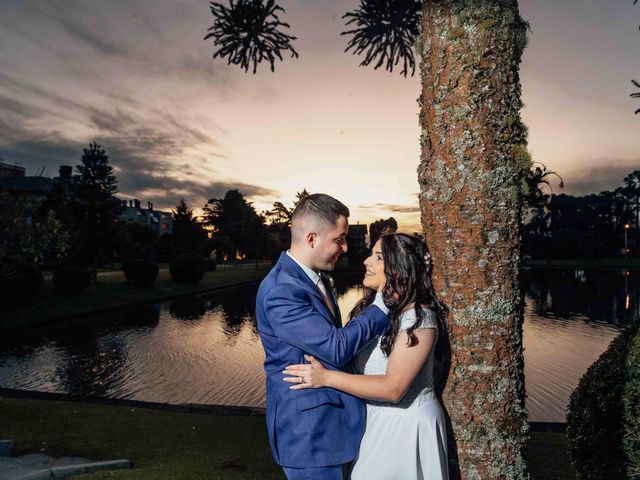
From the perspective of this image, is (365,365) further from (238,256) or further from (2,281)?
(238,256)

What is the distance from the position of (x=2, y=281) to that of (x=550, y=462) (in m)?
23.3

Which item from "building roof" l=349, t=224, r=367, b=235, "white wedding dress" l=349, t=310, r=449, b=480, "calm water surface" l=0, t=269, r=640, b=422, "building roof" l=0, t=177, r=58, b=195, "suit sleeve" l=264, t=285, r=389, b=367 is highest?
"building roof" l=0, t=177, r=58, b=195

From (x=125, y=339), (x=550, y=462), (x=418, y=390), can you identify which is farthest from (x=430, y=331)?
(x=125, y=339)

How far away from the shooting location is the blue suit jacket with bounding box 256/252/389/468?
2477 mm

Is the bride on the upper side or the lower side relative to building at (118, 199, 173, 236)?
lower

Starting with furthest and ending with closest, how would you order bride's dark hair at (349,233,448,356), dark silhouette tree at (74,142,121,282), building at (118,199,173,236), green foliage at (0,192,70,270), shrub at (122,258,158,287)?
building at (118,199,173,236) → dark silhouette tree at (74,142,121,282) → shrub at (122,258,158,287) → green foliage at (0,192,70,270) → bride's dark hair at (349,233,448,356)

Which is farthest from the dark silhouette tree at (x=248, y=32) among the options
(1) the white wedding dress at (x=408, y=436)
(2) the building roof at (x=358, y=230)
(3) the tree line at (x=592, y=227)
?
(2) the building roof at (x=358, y=230)

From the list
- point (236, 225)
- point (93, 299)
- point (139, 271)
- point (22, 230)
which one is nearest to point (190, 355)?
point (22, 230)

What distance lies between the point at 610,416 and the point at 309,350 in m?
2.01

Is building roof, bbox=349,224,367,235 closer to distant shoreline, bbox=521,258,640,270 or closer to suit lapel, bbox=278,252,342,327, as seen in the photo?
distant shoreline, bbox=521,258,640,270

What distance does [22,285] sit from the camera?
22.6 meters

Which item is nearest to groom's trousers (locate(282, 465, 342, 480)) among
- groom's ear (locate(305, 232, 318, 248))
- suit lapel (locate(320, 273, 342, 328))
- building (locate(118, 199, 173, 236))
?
suit lapel (locate(320, 273, 342, 328))

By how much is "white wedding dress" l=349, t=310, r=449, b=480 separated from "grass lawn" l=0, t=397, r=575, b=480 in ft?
11.0

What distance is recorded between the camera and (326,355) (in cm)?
244
